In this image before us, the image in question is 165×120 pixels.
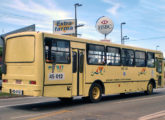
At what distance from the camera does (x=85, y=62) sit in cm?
1245

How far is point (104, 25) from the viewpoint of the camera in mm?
27359

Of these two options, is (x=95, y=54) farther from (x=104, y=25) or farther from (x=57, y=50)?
(x=104, y=25)

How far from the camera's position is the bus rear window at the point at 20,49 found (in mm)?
10438

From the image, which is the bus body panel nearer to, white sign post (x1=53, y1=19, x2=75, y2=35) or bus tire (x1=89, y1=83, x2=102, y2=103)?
bus tire (x1=89, y1=83, x2=102, y2=103)

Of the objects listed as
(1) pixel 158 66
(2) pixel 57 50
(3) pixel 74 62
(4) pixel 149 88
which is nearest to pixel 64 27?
(1) pixel 158 66

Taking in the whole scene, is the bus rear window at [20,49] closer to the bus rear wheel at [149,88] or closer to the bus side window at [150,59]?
the bus side window at [150,59]

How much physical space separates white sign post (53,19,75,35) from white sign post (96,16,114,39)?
14433 mm

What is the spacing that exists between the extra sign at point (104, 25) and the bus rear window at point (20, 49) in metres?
16.9

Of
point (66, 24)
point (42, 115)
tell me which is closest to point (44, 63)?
point (42, 115)

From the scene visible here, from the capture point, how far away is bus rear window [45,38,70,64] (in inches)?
415

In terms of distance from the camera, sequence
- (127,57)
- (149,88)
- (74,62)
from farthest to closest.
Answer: (149,88) < (127,57) < (74,62)

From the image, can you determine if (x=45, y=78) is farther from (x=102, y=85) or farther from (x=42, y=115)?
(x=102, y=85)

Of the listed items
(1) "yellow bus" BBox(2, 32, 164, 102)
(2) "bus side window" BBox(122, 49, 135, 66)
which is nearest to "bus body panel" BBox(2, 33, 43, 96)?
(1) "yellow bus" BBox(2, 32, 164, 102)

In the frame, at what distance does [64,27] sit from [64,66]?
3314 centimetres
